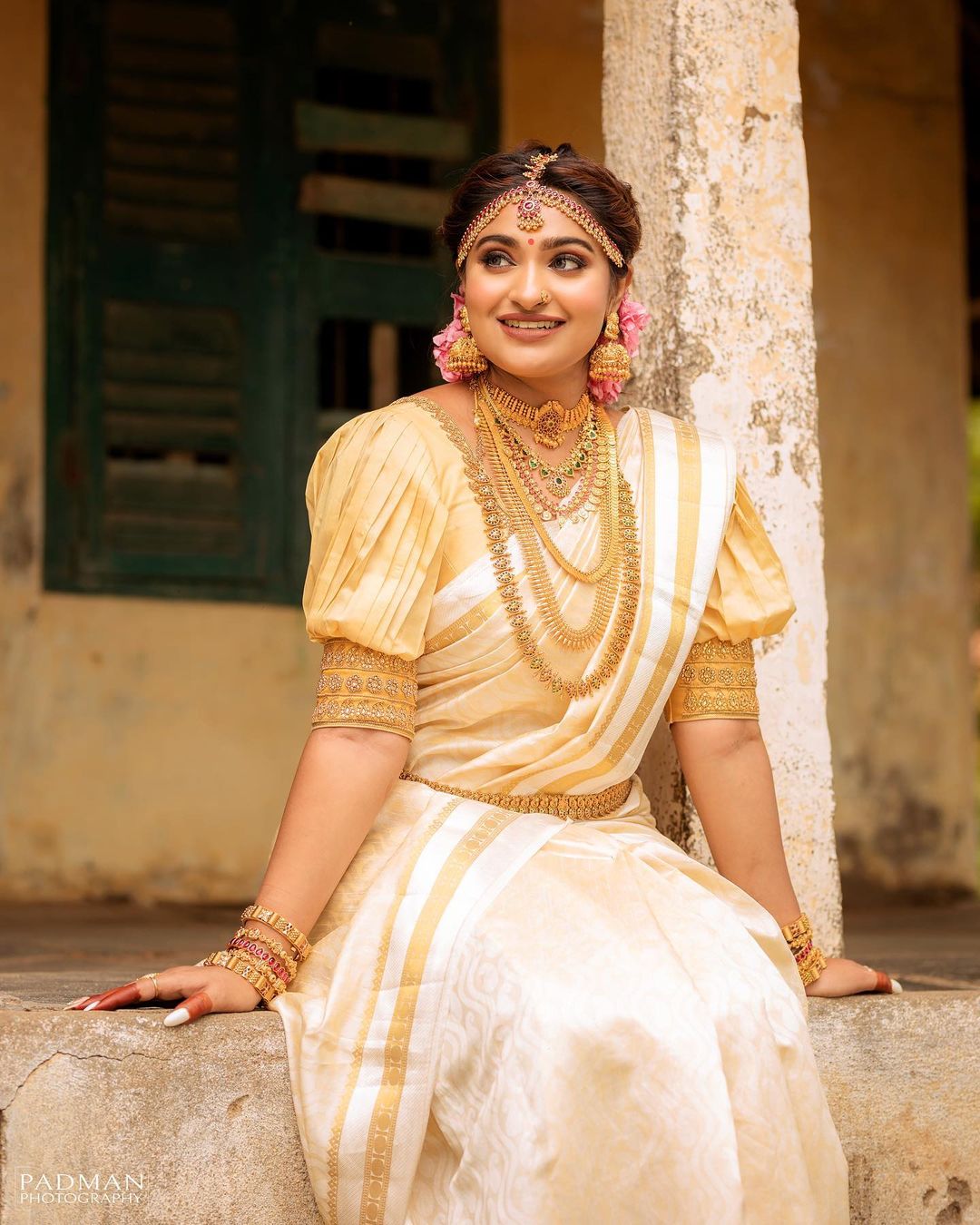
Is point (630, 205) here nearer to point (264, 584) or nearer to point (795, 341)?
point (795, 341)

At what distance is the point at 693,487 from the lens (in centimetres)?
286

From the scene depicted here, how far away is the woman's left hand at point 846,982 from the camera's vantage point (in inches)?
110

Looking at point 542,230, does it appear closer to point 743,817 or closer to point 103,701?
point 743,817

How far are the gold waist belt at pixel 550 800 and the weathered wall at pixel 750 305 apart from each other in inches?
15.4

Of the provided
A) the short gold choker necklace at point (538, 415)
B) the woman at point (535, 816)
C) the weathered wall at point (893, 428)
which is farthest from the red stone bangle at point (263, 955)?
the weathered wall at point (893, 428)

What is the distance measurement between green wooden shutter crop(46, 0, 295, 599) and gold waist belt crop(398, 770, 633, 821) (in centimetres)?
261

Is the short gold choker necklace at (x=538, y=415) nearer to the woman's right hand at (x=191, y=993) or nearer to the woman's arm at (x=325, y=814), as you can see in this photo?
the woman's arm at (x=325, y=814)

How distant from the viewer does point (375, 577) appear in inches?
102

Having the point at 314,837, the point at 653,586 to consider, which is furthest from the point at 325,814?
the point at 653,586

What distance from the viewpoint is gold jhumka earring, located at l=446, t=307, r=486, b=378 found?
9.32 ft

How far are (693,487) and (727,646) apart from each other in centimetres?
27

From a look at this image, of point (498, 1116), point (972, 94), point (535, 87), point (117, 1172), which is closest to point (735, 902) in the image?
point (498, 1116)

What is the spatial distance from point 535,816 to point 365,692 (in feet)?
1.07

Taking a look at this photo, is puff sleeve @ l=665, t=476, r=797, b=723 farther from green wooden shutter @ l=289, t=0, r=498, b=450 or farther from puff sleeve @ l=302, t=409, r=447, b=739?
green wooden shutter @ l=289, t=0, r=498, b=450
